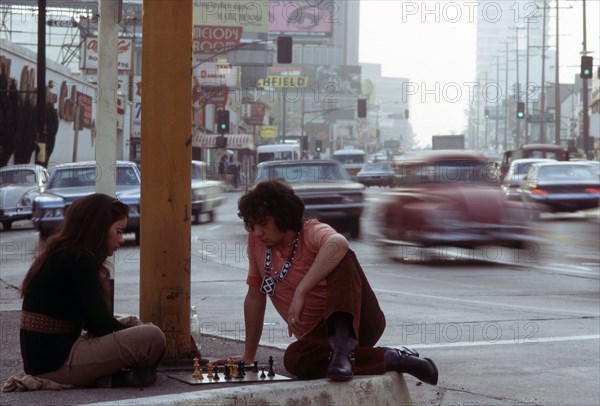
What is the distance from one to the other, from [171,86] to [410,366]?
2290 mm

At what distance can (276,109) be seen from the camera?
15025cm

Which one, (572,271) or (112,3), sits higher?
(112,3)

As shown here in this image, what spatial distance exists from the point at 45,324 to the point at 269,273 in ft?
4.38

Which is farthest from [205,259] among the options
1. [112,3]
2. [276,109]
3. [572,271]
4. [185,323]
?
[276,109]

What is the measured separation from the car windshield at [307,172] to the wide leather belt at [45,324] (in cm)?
1676

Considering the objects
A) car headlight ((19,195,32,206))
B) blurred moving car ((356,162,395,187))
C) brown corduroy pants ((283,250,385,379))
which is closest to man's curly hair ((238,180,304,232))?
brown corduroy pants ((283,250,385,379))

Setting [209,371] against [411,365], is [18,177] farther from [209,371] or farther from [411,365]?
[411,365]

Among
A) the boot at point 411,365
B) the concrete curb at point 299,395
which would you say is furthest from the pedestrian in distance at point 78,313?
the boot at point 411,365

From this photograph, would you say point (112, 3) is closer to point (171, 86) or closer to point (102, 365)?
point (171, 86)

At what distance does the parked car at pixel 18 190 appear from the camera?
28281 millimetres

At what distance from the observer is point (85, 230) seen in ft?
21.7

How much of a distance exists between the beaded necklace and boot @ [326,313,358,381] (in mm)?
459

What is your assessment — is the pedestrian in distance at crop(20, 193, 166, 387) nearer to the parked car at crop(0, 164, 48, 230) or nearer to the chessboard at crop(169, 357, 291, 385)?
the chessboard at crop(169, 357, 291, 385)

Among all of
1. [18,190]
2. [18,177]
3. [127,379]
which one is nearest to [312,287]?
[127,379]
